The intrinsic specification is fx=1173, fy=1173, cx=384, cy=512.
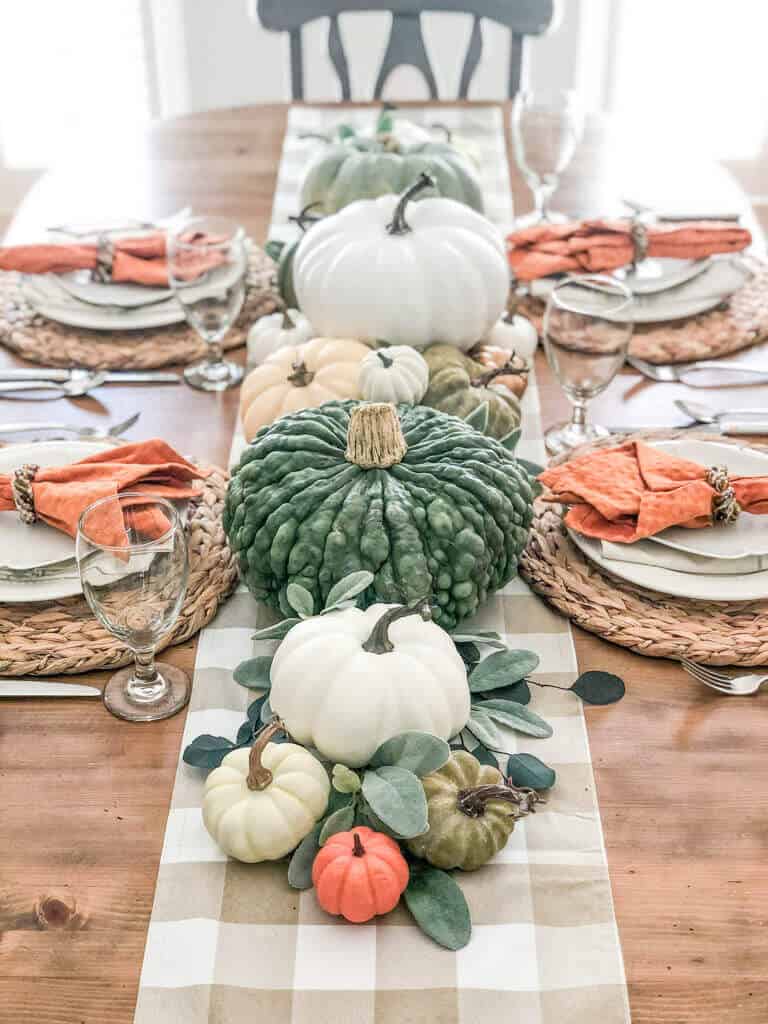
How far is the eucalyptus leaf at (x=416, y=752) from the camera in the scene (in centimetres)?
91

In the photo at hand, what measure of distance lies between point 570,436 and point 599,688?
486 millimetres

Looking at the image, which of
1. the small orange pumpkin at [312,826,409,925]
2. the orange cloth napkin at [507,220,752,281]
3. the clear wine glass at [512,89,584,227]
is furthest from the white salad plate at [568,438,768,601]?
the clear wine glass at [512,89,584,227]

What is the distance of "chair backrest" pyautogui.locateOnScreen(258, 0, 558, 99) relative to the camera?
271 cm

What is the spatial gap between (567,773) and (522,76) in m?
2.22

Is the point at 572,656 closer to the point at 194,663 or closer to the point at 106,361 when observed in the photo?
the point at 194,663

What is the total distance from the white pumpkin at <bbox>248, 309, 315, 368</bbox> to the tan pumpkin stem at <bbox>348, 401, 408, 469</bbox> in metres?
0.46

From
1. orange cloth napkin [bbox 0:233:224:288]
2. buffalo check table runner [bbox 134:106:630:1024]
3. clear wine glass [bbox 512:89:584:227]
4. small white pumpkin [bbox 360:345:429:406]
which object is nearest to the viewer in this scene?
buffalo check table runner [bbox 134:106:630:1024]

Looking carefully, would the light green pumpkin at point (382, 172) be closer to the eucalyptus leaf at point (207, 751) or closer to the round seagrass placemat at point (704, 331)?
the round seagrass placemat at point (704, 331)

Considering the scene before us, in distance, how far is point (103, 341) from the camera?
1.72 m

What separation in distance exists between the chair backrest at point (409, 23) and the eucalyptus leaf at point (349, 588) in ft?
6.60

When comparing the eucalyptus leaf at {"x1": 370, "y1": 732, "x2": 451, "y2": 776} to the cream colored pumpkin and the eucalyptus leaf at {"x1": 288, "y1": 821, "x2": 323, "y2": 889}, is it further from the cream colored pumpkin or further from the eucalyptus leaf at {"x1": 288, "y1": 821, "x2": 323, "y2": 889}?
the cream colored pumpkin

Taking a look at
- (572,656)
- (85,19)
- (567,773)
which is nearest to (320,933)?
(567,773)

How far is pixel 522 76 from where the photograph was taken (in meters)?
2.82

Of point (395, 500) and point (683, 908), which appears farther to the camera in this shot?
point (395, 500)
